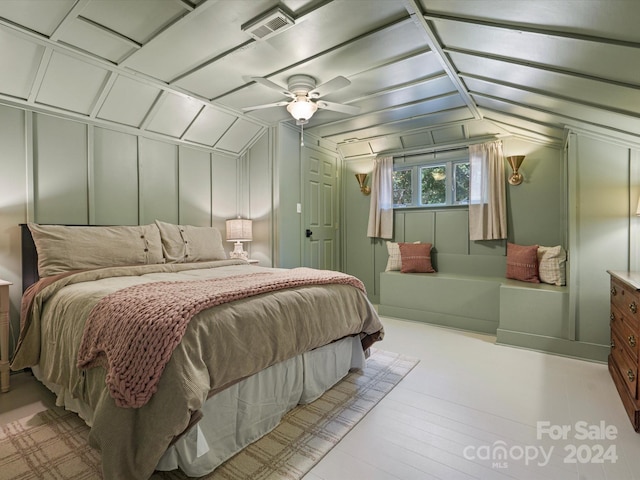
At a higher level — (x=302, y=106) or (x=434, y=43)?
(x=434, y=43)

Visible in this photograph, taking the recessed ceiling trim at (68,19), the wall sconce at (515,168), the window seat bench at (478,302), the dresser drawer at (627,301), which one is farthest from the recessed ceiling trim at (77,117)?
the dresser drawer at (627,301)

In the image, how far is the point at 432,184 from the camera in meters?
4.59

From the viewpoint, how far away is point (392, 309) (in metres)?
4.29

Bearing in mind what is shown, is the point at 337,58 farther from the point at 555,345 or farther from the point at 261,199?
the point at 555,345

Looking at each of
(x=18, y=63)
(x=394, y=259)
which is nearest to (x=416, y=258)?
(x=394, y=259)

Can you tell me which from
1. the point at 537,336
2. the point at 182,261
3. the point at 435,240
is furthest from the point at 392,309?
the point at 182,261

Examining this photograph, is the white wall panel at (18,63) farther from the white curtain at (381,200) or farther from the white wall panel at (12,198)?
the white curtain at (381,200)

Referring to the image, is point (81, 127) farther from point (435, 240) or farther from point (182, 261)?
point (435, 240)

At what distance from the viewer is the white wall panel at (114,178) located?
3127mm

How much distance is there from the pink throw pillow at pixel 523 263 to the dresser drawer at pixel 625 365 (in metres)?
1.02

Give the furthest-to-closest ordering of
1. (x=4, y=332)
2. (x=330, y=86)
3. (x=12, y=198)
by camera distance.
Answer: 1. (x=12, y=198)
2. (x=330, y=86)
3. (x=4, y=332)

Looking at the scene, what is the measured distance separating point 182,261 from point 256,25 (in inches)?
87.4

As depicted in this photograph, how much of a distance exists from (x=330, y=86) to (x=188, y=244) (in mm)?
2106

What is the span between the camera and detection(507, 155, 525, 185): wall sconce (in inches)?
151
